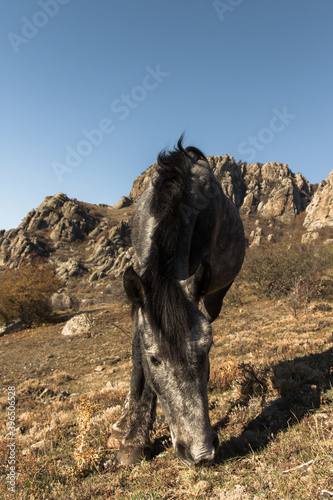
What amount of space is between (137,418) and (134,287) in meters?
1.74

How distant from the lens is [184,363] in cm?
240

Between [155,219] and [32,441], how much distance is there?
12.9 ft

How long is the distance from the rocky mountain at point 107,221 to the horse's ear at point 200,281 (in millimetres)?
39781

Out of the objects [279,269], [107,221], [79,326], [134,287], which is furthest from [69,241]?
[134,287]

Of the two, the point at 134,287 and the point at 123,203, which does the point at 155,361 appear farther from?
the point at 123,203

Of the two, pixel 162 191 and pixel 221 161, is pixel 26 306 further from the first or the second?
pixel 221 161

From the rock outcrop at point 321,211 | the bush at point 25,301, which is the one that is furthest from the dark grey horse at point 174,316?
the rock outcrop at point 321,211

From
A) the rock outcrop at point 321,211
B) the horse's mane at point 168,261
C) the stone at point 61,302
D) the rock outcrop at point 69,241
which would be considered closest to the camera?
the horse's mane at point 168,261

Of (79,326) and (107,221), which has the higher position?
(107,221)

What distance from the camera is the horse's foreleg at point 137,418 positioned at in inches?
124

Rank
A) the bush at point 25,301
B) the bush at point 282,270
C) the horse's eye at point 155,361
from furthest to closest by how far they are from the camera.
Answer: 1. the bush at point 25,301
2. the bush at point 282,270
3. the horse's eye at point 155,361

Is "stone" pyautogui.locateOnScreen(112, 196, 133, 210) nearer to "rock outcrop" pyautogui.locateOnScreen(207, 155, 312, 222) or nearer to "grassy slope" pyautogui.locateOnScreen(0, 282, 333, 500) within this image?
"rock outcrop" pyautogui.locateOnScreen(207, 155, 312, 222)

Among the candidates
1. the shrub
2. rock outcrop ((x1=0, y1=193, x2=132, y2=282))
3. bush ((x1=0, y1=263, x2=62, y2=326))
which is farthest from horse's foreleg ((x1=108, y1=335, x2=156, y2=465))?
rock outcrop ((x1=0, y1=193, x2=132, y2=282))

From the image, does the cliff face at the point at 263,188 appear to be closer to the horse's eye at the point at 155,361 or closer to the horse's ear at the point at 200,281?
the horse's ear at the point at 200,281
